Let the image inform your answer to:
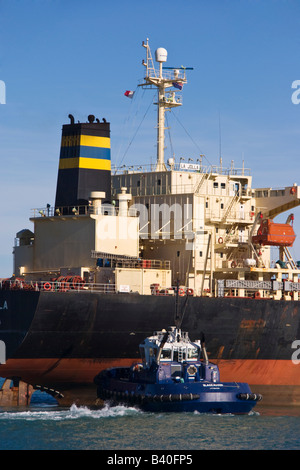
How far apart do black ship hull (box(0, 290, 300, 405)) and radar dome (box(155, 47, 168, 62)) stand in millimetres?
14003

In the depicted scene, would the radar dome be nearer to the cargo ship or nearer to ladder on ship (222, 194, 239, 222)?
the cargo ship

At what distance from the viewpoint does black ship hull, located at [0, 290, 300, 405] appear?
3962 centimetres

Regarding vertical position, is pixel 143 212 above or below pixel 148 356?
above

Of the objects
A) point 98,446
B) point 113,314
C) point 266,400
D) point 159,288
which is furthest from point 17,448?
point 266,400

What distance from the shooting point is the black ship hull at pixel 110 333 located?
39.6 m

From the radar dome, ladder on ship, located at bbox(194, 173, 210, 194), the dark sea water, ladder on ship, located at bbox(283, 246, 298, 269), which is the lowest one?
the dark sea water

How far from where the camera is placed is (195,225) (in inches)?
1815

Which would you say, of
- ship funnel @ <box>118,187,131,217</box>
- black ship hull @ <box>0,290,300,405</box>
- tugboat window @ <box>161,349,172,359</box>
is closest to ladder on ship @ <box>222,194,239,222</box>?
ship funnel @ <box>118,187,131,217</box>

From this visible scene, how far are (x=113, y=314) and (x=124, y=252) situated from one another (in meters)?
4.80

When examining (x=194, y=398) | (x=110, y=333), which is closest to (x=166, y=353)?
(x=194, y=398)

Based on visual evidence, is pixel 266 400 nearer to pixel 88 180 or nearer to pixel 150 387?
pixel 150 387

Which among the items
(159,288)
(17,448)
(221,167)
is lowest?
(17,448)

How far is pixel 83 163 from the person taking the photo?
151 ft

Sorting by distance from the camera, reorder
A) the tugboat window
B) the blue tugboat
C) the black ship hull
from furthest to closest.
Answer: the black ship hull → the tugboat window → the blue tugboat
